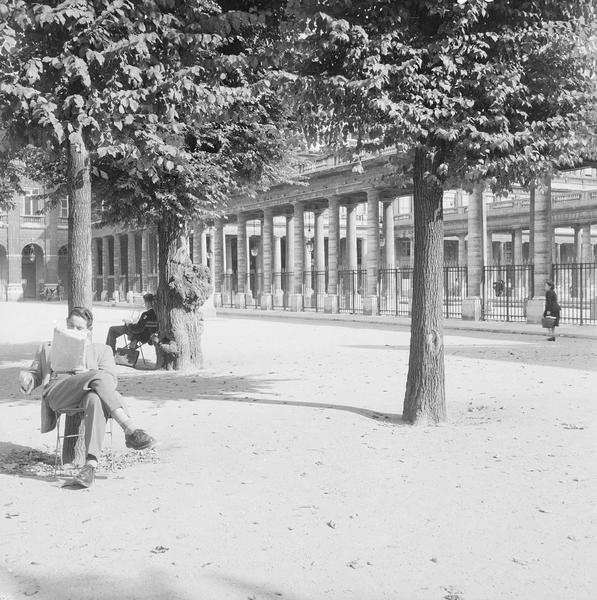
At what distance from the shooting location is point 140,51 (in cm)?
662

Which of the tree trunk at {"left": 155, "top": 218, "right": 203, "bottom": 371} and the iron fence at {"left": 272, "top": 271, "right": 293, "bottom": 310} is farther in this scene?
the iron fence at {"left": 272, "top": 271, "right": 293, "bottom": 310}

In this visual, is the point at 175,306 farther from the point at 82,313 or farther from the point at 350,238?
the point at 350,238

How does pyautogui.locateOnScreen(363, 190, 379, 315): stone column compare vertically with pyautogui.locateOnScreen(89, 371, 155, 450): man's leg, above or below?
above

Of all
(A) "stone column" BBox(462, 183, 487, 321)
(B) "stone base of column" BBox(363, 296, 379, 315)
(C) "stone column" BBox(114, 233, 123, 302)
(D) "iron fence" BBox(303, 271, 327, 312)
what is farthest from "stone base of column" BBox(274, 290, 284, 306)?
(C) "stone column" BBox(114, 233, 123, 302)

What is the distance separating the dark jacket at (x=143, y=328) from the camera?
14312 millimetres

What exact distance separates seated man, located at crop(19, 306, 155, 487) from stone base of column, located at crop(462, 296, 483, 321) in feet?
81.6

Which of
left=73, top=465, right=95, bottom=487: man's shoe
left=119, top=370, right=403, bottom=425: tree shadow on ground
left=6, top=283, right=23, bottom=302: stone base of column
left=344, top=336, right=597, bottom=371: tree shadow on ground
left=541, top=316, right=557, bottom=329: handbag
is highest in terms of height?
left=6, top=283, right=23, bottom=302: stone base of column

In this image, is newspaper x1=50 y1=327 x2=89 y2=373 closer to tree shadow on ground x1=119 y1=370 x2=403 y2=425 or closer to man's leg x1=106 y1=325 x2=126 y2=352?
tree shadow on ground x1=119 y1=370 x2=403 y2=425

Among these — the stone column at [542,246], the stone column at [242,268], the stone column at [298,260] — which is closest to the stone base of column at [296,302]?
the stone column at [298,260]

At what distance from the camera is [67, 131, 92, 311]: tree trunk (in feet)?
23.5

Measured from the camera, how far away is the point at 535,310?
2712cm

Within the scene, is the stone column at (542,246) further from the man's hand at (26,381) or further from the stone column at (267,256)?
the man's hand at (26,381)

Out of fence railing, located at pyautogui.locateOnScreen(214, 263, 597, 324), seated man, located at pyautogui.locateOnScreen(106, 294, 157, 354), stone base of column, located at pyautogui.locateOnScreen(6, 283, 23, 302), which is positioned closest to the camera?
seated man, located at pyautogui.locateOnScreen(106, 294, 157, 354)

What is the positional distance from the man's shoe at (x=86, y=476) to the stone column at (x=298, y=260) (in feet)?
120
